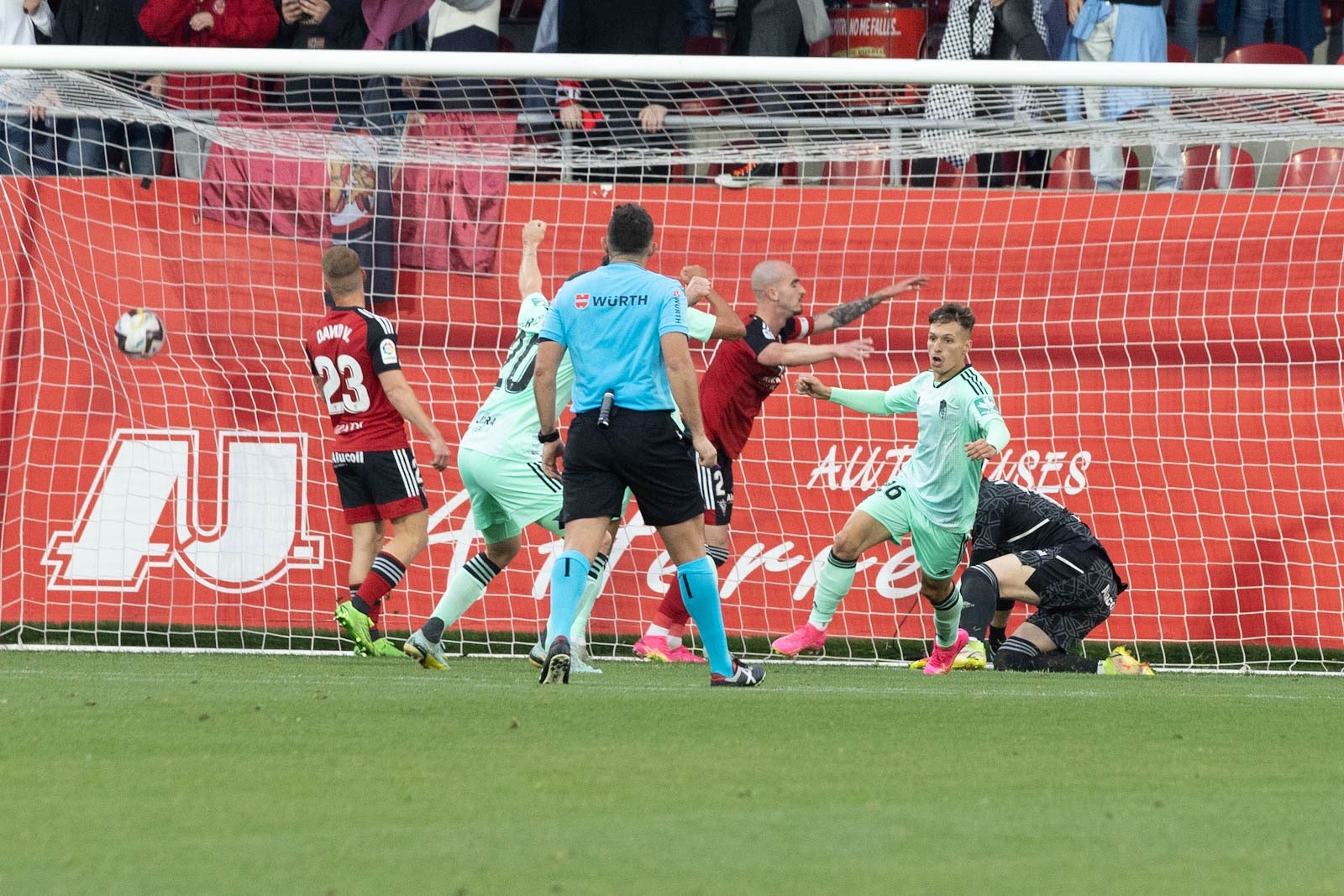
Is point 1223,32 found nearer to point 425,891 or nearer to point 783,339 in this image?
point 783,339

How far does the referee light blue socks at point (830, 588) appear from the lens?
8.70 m

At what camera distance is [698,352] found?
1033 centimetres

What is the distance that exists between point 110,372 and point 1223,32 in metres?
9.04

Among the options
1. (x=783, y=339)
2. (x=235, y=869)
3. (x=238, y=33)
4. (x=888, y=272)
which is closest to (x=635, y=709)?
(x=235, y=869)

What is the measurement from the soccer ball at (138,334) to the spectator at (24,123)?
1.07 meters

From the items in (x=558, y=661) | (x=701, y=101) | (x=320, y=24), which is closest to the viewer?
(x=558, y=661)

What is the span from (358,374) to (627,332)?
8.18ft

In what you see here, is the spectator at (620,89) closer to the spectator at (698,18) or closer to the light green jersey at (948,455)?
the spectator at (698,18)

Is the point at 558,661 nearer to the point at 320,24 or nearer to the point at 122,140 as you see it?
the point at 122,140

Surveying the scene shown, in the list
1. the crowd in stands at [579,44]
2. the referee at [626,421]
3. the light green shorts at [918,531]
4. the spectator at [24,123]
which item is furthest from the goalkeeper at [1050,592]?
the spectator at [24,123]

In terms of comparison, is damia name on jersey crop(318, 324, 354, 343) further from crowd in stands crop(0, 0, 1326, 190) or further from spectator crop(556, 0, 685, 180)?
spectator crop(556, 0, 685, 180)

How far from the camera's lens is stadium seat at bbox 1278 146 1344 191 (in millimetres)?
10375

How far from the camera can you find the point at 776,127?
407 inches

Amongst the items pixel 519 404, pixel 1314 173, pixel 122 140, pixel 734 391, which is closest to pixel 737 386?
pixel 734 391
